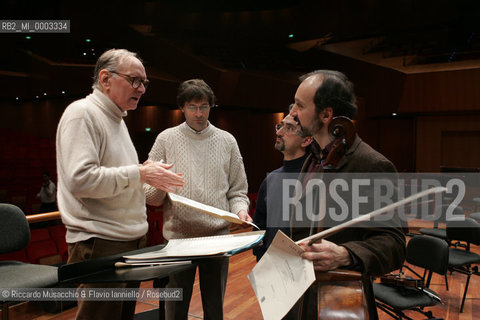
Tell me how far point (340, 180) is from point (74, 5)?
7271 mm

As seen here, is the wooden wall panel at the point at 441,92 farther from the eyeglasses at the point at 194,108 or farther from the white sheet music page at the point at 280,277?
the white sheet music page at the point at 280,277

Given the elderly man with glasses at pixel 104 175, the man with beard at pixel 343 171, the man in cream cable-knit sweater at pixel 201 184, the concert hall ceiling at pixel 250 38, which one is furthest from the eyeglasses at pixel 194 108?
the concert hall ceiling at pixel 250 38

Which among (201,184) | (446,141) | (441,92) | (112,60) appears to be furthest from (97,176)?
(446,141)

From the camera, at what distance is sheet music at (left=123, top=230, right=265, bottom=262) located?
889mm

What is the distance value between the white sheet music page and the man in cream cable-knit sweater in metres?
0.79

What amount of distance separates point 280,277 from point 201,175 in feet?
3.31

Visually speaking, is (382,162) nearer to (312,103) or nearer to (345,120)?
(345,120)

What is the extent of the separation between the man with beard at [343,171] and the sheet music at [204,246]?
0.18 m

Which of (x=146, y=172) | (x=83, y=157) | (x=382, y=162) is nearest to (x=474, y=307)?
(x=382, y=162)

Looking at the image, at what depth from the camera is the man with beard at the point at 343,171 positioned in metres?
0.85

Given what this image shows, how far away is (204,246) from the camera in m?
1.00

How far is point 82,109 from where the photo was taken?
121 centimetres

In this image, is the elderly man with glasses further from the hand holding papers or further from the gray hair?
the hand holding papers

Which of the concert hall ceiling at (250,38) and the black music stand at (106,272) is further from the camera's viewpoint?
the concert hall ceiling at (250,38)
